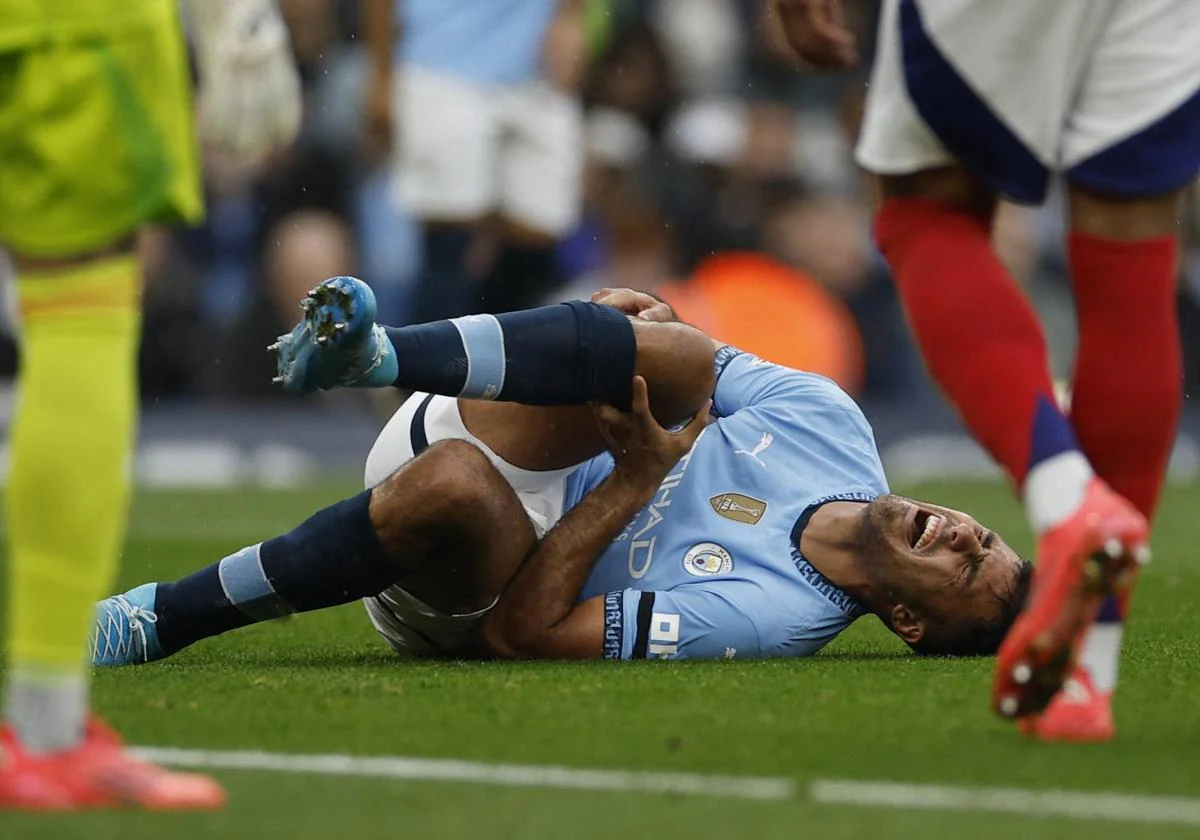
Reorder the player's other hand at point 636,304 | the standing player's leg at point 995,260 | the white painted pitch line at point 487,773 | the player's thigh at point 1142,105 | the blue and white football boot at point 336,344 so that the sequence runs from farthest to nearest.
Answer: the player's other hand at point 636,304 → the blue and white football boot at point 336,344 → the player's thigh at point 1142,105 → the standing player's leg at point 995,260 → the white painted pitch line at point 487,773

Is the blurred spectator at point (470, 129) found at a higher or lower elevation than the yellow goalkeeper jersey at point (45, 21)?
lower

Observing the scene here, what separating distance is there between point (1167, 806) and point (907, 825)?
0.34 m

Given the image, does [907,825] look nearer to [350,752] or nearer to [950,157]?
[350,752]

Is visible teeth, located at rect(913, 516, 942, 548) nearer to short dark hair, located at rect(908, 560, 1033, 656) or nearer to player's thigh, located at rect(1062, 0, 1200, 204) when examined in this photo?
short dark hair, located at rect(908, 560, 1033, 656)

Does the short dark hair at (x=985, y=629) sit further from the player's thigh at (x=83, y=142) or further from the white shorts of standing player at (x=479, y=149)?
the white shorts of standing player at (x=479, y=149)

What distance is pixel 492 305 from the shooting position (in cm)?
907

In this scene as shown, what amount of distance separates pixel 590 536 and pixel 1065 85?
1406mm

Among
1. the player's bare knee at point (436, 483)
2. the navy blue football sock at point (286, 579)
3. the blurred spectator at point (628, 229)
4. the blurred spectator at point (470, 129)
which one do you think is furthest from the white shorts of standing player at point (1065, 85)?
the blurred spectator at point (628, 229)

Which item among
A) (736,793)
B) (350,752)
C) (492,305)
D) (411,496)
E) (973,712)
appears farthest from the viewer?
(492,305)

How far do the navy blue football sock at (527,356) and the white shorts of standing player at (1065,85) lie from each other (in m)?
0.98

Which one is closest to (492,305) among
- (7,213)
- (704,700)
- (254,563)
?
(254,563)

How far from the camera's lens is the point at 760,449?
A: 4.48 metres

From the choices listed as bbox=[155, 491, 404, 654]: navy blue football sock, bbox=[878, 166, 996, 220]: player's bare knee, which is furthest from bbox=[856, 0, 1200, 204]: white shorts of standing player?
bbox=[155, 491, 404, 654]: navy blue football sock

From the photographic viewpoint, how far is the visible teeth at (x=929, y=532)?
424 centimetres
